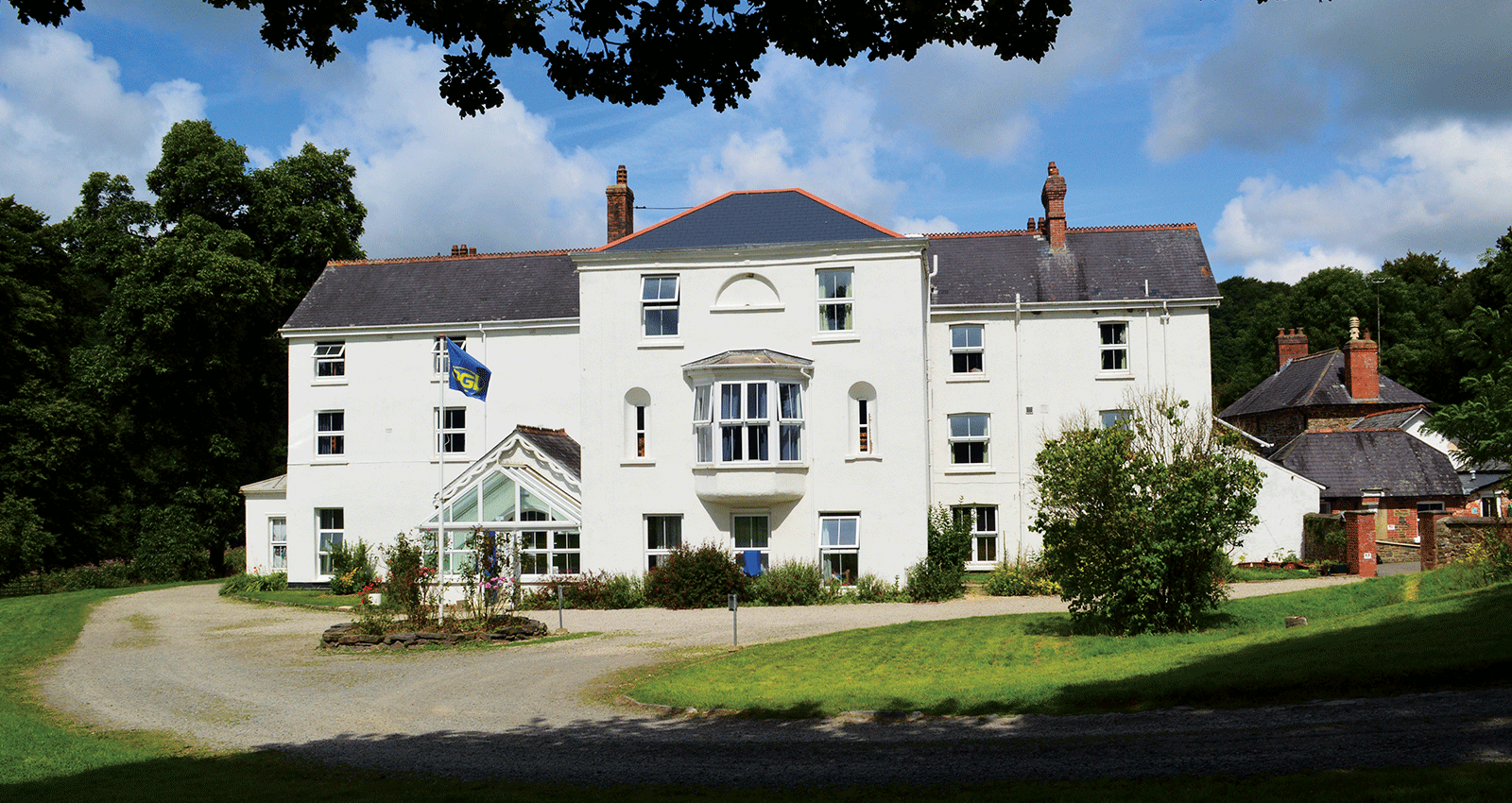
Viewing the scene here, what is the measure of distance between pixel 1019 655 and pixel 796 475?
11.6 meters

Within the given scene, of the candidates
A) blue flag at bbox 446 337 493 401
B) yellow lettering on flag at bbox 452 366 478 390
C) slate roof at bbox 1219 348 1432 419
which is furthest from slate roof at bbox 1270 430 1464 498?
yellow lettering on flag at bbox 452 366 478 390

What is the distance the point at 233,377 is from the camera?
1672 inches

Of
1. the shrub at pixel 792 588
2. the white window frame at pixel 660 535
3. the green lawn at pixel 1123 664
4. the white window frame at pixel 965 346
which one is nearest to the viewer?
the green lawn at pixel 1123 664

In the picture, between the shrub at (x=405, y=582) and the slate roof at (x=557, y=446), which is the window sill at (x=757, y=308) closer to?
the slate roof at (x=557, y=446)

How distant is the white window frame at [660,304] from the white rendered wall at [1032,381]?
351 inches

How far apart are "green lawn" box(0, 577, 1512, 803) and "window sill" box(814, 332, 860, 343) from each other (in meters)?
18.6

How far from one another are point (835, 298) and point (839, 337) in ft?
3.65

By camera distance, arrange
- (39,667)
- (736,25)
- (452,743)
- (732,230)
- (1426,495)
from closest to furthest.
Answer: (736,25) → (452,743) → (39,667) → (732,230) → (1426,495)

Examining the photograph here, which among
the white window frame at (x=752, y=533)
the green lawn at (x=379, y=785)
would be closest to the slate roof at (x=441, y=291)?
the white window frame at (x=752, y=533)

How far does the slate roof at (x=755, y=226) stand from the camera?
28.4 m

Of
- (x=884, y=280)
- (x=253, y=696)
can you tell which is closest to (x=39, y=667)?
(x=253, y=696)

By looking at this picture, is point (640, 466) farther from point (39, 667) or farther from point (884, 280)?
point (39, 667)

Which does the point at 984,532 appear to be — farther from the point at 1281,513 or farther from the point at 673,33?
the point at 673,33

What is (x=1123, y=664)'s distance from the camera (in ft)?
46.5
